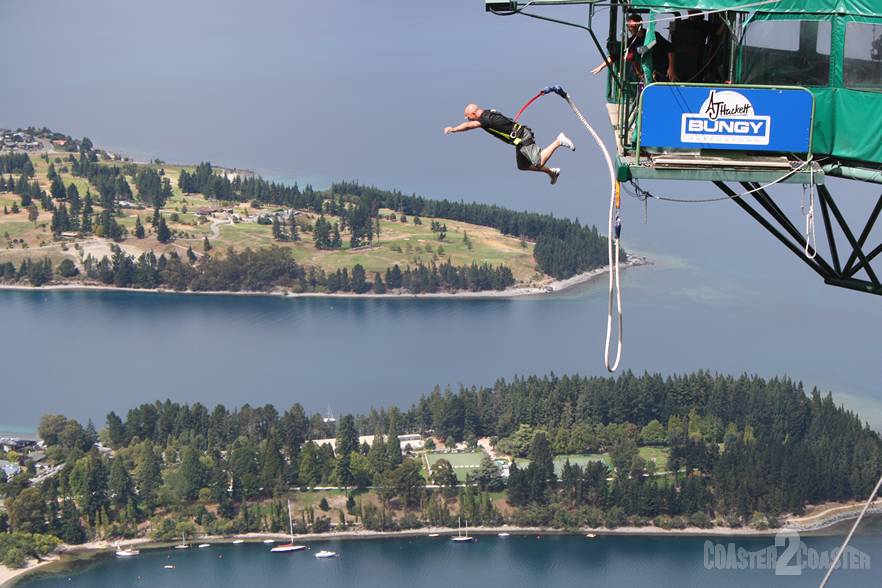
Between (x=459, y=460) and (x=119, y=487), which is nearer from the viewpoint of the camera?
(x=119, y=487)

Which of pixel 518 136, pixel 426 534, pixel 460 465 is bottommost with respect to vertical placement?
pixel 426 534

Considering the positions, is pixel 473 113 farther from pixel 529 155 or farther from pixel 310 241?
pixel 310 241

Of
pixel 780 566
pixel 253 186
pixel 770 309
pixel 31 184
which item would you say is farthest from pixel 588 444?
pixel 31 184

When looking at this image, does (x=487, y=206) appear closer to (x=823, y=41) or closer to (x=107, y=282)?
(x=107, y=282)

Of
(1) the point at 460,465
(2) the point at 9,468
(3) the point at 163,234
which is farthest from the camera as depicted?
(3) the point at 163,234

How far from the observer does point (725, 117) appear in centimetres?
757

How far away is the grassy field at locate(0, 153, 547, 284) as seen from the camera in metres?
130

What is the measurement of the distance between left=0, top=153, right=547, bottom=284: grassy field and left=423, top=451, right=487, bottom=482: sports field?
168 feet

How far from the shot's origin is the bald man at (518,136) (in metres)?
9.13

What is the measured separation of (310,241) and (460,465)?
68.3 meters

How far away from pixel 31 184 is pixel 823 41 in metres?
150

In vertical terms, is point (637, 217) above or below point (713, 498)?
above

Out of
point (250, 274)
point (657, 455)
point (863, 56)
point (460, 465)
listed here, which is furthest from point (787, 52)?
point (250, 274)

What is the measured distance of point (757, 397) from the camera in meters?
79.4
